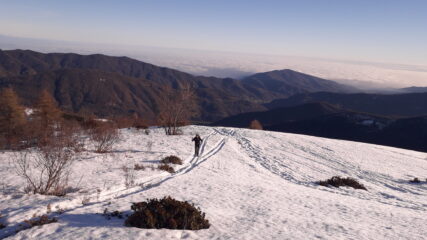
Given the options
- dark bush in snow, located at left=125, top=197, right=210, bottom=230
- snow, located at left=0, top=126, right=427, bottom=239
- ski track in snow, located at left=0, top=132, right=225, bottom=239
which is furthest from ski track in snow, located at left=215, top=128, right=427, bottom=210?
dark bush in snow, located at left=125, top=197, right=210, bottom=230

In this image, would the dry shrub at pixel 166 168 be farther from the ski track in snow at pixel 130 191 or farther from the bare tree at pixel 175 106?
the bare tree at pixel 175 106

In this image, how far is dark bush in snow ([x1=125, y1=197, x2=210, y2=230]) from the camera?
7.81 metres

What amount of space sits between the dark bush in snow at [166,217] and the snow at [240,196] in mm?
246

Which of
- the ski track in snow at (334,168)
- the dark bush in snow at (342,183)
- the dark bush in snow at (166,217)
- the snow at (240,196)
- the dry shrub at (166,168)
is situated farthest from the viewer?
the dark bush in snow at (342,183)

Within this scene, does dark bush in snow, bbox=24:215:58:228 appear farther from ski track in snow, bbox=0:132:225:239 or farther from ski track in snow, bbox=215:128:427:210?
ski track in snow, bbox=215:128:427:210

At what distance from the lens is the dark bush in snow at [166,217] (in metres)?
7.81

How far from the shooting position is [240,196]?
41.5 feet

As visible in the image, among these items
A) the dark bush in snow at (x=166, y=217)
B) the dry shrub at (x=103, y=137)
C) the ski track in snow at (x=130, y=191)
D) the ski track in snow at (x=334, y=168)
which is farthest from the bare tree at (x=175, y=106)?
the dark bush in snow at (x=166, y=217)

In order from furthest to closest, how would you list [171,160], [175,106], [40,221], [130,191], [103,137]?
[175,106] → [103,137] → [171,160] → [130,191] → [40,221]

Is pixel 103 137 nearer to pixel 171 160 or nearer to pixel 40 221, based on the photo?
pixel 171 160

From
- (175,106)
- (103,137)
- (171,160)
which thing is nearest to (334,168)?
(171,160)

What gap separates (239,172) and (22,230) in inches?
526

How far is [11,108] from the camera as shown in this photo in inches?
1718

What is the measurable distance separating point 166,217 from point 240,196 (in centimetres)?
536
